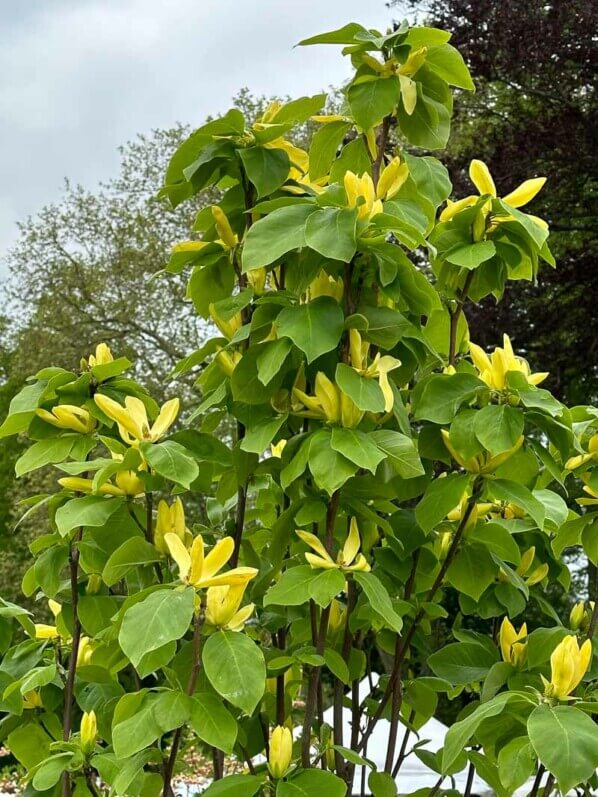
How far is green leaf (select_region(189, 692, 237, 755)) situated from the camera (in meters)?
1.37

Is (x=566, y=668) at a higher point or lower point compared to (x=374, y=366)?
lower

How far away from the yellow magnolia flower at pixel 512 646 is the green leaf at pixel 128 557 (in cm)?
64

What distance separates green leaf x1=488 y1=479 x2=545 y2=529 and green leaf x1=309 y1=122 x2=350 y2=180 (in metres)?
0.69

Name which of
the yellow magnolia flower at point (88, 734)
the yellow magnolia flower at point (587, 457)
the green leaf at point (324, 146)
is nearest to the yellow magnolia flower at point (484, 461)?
the yellow magnolia flower at point (587, 457)

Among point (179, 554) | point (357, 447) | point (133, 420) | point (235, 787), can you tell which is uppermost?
point (133, 420)

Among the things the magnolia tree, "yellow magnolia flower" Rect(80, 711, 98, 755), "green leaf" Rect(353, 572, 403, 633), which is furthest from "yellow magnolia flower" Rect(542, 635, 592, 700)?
"yellow magnolia flower" Rect(80, 711, 98, 755)

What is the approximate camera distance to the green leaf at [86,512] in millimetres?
1531

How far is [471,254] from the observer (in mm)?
1688

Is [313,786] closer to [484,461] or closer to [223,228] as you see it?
[484,461]

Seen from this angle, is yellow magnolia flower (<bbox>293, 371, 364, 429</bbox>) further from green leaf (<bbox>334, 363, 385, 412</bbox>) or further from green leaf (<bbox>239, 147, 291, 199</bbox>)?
green leaf (<bbox>239, 147, 291, 199</bbox>)

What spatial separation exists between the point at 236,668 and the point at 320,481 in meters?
0.28

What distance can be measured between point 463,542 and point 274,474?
365mm

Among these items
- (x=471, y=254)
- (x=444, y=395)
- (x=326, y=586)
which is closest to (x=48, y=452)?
(x=326, y=586)

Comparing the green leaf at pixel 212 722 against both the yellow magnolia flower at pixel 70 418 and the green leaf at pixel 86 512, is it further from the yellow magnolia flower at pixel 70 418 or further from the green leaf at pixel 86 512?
the yellow magnolia flower at pixel 70 418
